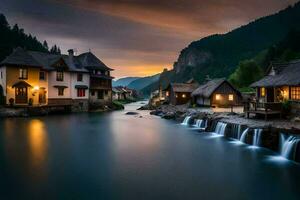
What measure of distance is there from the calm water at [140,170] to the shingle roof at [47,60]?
Result: 80.3 ft

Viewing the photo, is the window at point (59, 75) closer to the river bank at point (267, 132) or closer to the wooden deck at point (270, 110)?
the river bank at point (267, 132)

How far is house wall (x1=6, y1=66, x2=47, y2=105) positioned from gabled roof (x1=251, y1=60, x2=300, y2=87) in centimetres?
3838

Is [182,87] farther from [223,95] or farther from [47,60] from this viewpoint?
[47,60]

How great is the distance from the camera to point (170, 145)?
24812 mm

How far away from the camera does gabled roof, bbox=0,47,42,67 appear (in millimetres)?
46125

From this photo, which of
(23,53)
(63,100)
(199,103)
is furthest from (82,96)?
(199,103)

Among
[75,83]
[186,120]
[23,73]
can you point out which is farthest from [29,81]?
[186,120]

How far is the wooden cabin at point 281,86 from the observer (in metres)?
27.6

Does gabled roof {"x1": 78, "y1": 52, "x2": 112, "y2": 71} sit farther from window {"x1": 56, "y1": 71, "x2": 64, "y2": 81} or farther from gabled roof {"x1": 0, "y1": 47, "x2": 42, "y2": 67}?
gabled roof {"x1": 0, "y1": 47, "x2": 42, "y2": 67}

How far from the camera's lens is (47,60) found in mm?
54781

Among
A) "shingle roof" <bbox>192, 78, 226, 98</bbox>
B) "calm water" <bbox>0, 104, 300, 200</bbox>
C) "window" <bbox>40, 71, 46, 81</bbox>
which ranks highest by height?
"window" <bbox>40, 71, 46, 81</bbox>

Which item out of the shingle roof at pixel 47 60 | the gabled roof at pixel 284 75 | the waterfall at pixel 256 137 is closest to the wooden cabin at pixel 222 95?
the gabled roof at pixel 284 75

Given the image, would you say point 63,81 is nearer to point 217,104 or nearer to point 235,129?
point 217,104

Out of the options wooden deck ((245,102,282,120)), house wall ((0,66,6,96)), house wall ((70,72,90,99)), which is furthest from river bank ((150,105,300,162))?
house wall ((0,66,6,96))
